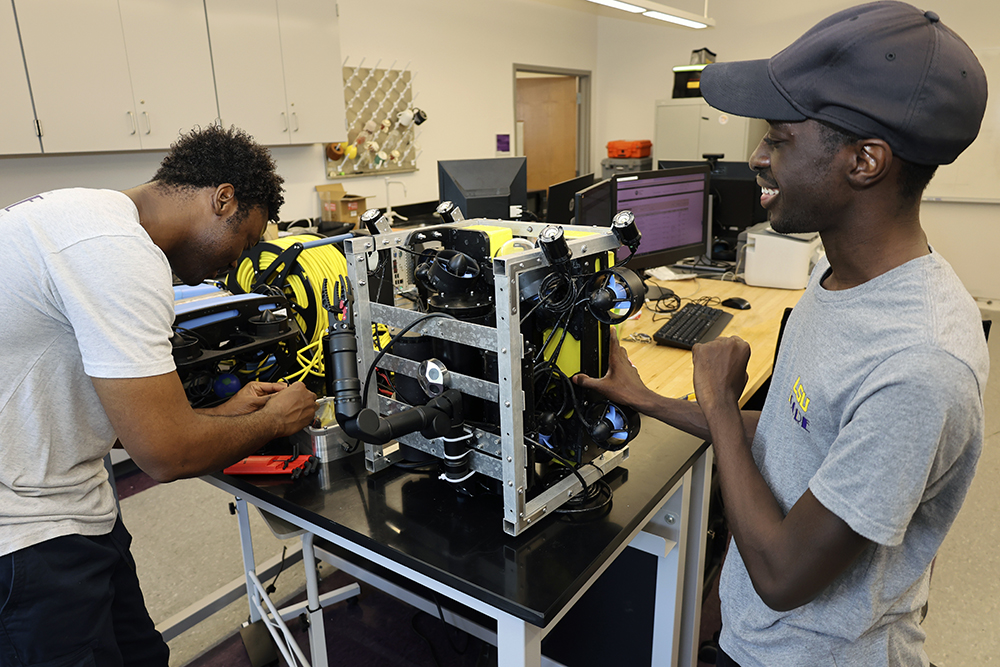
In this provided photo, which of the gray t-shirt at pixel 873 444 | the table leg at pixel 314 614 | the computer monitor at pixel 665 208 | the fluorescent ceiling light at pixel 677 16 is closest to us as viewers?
the gray t-shirt at pixel 873 444

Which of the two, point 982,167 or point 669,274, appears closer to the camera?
point 669,274

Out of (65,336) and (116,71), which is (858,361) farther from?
(116,71)

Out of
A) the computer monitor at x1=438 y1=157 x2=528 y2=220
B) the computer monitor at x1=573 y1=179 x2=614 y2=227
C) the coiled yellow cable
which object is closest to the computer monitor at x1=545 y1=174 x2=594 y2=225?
the computer monitor at x1=573 y1=179 x2=614 y2=227

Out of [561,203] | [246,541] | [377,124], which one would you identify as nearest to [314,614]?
[246,541]

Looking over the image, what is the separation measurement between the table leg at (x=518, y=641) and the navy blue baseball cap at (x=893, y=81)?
0.74 metres

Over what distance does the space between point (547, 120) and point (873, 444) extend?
629cm

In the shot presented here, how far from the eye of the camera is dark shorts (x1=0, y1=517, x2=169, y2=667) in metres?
1.00

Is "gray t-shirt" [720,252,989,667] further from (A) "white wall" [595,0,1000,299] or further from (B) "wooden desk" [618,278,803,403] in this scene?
(A) "white wall" [595,0,1000,299]

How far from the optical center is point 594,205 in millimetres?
2209

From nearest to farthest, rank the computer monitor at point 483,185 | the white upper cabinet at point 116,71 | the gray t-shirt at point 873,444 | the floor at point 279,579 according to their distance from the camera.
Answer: the gray t-shirt at point 873,444
the floor at point 279,579
the computer monitor at point 483,185
the white upper cabinet at point 116,71

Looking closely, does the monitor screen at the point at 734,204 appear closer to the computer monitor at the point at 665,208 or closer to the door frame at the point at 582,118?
the computer monitor at the point at 665,208

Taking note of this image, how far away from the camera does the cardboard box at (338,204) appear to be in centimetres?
403

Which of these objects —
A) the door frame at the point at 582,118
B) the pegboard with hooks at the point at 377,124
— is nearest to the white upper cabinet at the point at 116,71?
the pegboard with hooks at the point at 377,124

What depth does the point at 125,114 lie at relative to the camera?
9.80ft
